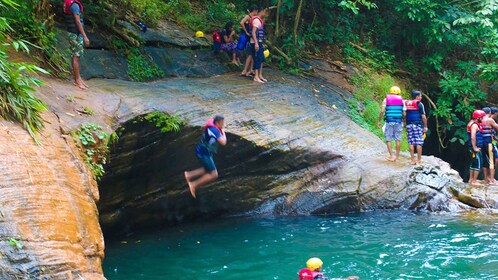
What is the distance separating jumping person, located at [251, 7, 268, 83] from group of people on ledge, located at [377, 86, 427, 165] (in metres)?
3.38

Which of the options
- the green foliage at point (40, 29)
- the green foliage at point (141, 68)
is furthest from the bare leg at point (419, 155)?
the green foliage at point (40, 29)

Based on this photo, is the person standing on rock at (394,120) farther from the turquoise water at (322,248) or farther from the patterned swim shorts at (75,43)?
the patterned swim shorts at (75,43)

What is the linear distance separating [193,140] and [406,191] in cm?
458

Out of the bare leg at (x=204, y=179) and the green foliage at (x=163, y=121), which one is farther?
the green foliage at (x=163, y=121)

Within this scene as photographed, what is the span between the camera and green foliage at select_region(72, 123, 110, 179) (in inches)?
346

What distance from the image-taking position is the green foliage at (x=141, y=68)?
43.0 ft

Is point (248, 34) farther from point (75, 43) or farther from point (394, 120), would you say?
point (75, 43)

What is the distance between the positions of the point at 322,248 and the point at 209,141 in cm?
275

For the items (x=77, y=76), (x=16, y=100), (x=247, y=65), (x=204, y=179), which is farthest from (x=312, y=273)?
(x=247, y=65)

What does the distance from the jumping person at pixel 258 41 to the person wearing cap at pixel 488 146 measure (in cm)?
539

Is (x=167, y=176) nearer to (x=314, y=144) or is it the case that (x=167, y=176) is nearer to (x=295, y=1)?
(x=314, y=144)

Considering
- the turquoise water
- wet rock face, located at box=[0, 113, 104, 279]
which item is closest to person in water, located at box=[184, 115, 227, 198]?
the turquoise water

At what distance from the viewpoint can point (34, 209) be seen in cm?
593

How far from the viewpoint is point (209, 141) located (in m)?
9.70
